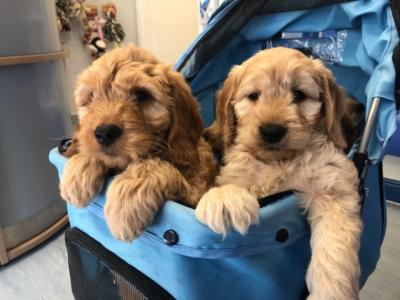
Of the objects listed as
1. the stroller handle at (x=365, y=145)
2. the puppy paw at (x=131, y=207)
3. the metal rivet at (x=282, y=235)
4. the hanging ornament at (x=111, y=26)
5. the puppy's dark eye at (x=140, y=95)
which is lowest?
the metal rivet at (x=282, y=235)

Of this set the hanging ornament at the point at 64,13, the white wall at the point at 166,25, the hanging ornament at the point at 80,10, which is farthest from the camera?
the white wall at the point at 166,25

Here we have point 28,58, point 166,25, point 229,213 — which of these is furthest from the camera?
point 166,25

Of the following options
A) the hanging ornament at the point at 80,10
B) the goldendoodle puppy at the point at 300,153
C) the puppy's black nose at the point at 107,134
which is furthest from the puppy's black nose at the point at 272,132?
the hanging ornament at the point at 80,10

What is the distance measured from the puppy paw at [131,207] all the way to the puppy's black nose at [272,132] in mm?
341

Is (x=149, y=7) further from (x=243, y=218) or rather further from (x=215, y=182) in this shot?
(x=243, y=218)

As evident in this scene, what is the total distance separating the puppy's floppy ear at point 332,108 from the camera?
108 cm

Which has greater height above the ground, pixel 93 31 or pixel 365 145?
pixel 93 31

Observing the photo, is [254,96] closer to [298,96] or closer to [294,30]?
[298,96]

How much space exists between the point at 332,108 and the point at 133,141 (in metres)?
0.57

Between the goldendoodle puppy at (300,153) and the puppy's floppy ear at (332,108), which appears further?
the puppy's floppy ear at (332,108)

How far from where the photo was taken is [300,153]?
3.49ft

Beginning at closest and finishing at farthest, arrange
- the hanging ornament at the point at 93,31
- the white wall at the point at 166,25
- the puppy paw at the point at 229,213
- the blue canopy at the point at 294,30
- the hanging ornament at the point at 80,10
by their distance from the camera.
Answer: the puppy paw at the point at 229,213
the blue canopy at the point at 294,30
the hanging ornament at the point at 80,10
the hanging ornament at the point at 93,31
the white wall at the point at 166,25

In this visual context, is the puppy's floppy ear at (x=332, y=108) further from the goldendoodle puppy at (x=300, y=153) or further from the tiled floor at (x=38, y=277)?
the tiled floor at (x=38, y=277)

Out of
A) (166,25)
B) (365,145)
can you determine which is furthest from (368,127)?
(166,25)
